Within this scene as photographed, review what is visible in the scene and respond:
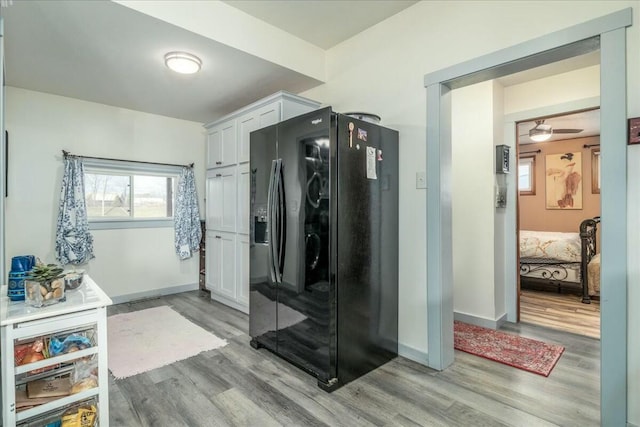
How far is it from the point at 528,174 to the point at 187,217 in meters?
6.69

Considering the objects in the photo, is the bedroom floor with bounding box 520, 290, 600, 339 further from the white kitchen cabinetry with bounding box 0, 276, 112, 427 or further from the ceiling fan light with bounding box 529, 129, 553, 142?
the white kitchen cabinetry with bounding box 0, 276, 112, 427

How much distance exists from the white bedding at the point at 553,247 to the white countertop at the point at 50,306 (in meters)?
5.10

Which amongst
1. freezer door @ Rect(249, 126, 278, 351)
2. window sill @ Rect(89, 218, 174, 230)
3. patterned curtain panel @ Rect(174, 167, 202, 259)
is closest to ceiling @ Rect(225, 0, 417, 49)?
freezer door @ Rect(249, 126, 278, 351)

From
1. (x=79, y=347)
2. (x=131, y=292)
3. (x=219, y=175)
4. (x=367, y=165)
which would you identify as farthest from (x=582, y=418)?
(x=131, y=292)

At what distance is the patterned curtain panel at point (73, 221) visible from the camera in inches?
143

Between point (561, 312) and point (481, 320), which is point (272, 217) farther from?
point (561, 312)

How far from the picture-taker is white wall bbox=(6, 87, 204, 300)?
3.49 metres

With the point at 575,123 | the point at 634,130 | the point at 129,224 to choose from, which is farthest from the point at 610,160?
the point at 129,224

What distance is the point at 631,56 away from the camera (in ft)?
5.32

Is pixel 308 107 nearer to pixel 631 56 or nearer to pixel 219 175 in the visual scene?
pixel 219 175

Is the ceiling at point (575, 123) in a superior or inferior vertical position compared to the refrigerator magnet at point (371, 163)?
superior

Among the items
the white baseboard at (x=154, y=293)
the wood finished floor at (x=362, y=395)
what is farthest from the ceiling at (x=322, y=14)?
the white baseboard at (x=154, y=293)

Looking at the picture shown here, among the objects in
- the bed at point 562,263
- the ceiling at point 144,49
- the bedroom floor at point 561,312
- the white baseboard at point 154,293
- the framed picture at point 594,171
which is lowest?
the bedroom floor at point 561,312

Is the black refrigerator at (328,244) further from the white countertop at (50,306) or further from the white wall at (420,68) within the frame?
the white countertop at (50,306)
